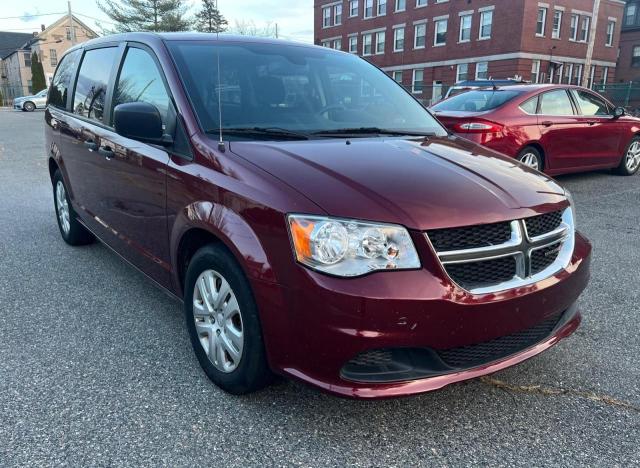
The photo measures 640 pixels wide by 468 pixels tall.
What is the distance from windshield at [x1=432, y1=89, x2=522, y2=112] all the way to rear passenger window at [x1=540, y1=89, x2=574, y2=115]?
47cm

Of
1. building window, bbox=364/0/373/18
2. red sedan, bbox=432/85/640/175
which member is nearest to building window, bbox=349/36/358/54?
building window, bbox=364/0/373/18

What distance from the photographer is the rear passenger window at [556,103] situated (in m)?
7.85

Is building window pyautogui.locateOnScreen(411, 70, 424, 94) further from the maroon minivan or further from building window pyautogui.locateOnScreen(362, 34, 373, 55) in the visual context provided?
the maroon minivan

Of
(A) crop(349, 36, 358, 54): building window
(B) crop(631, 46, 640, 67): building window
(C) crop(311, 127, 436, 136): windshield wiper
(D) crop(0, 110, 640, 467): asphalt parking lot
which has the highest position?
(A) crop(349, 36, 358, 54): building window

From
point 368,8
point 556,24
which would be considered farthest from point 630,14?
point 368,8

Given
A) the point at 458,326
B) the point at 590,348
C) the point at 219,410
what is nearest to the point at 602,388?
the point at 590,348

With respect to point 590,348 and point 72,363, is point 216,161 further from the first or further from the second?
point 590,348

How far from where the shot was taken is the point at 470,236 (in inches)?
86.4

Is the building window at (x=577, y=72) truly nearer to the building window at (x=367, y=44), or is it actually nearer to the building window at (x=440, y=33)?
the building window at (x=440, y=33)

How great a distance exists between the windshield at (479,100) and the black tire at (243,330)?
6.03 m

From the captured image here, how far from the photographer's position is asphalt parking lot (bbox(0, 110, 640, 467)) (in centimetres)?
221

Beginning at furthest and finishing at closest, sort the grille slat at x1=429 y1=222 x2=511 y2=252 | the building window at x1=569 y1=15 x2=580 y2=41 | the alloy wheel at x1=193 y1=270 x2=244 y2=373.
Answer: the building window at x1=569 y1=15 x2=580 y2=41, the alloy wheel at x1=193 y1=270 x2=244 y2=373, the grille slat at x1=429 y1=222 x2=511 y2=252

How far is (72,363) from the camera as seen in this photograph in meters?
2.93

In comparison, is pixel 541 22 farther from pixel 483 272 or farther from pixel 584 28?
pixel 483 272
